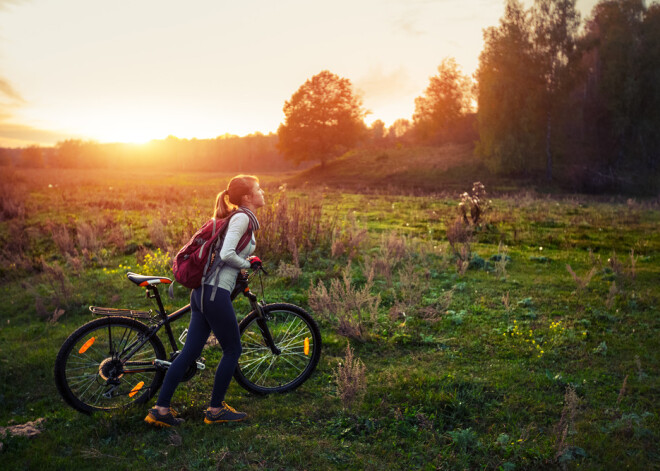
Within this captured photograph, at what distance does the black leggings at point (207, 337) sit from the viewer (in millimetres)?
4031

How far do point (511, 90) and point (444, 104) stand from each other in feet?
70.7

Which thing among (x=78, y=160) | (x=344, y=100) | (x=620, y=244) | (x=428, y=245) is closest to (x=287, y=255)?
(x=428, y=245)

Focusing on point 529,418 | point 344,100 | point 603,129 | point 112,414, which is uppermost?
point 344,100

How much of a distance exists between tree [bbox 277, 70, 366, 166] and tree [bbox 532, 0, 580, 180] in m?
23.6

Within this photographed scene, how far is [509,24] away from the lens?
37.8 meters

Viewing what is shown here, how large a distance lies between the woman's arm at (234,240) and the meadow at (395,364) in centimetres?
163

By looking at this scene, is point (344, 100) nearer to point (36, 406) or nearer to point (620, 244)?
point (620, 244)

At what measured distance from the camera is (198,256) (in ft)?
13.2

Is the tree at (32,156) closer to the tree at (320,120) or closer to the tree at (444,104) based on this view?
the tree at (320,120)

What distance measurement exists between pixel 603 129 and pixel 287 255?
143 feet

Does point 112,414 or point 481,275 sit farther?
point 481,275

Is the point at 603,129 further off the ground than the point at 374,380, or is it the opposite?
the point at 603,129

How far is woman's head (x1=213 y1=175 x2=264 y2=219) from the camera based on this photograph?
416 centimetres

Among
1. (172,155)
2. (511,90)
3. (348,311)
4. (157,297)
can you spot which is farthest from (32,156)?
(157,297)
